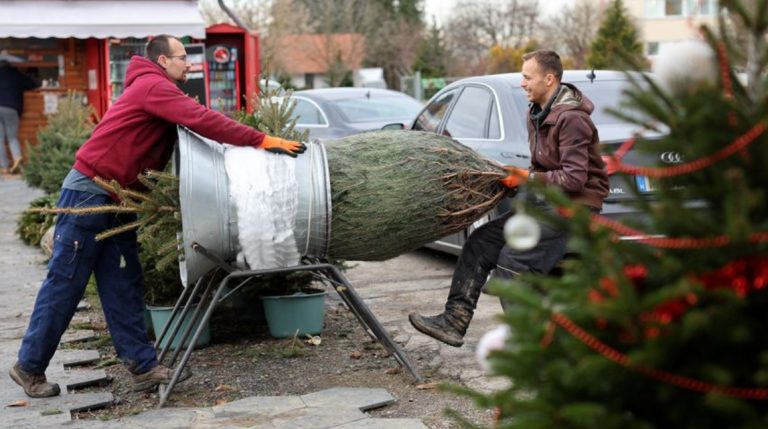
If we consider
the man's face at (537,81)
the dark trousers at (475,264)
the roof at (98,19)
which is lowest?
the dark trousers at (475,264)

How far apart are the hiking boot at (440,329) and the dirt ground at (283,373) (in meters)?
0.25

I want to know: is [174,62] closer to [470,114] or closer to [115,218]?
[115,218]

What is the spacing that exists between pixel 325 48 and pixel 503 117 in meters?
49.2

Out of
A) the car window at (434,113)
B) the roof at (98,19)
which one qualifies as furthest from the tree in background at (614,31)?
the car window at (434,113)

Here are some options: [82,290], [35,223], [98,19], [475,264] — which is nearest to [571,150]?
[475,264]

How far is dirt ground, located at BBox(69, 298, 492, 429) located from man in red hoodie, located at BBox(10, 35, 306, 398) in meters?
0.24

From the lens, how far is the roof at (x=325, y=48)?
181ft

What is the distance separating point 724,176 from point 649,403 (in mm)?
463

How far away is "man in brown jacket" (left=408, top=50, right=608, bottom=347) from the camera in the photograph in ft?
17.0

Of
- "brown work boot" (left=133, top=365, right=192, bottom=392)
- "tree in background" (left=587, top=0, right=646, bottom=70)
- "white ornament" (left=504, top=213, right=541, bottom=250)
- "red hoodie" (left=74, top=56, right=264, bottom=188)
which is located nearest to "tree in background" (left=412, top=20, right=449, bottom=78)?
"tree in background" (left=587, top=0, right=646, bottom=70)

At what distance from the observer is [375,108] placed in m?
13.9

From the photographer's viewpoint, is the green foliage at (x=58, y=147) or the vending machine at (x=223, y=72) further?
the vending machine at (x=223, y=72)

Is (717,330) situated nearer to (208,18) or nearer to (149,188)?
(149,188)

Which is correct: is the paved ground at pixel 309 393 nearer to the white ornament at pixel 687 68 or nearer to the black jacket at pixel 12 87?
the white ornament at pixel 687 68
